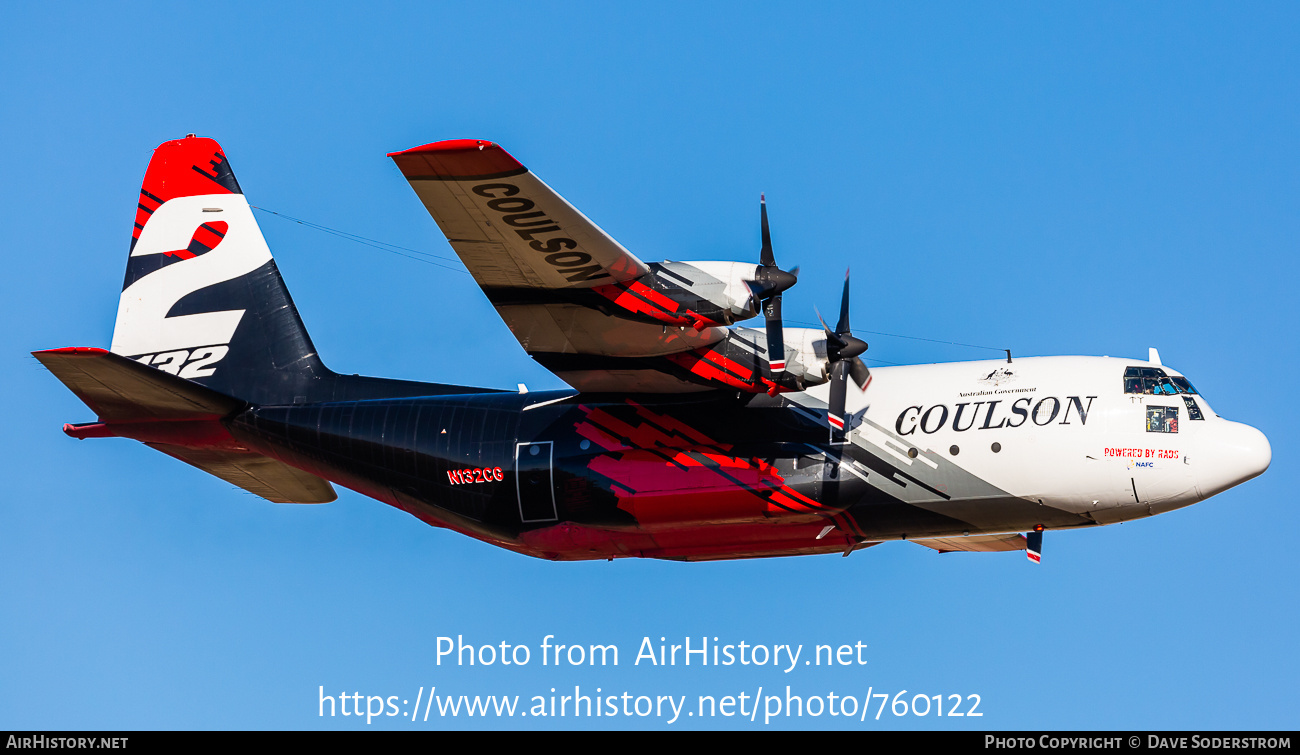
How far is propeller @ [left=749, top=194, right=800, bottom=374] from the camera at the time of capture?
16.3 metres

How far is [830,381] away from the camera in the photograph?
1727 cm

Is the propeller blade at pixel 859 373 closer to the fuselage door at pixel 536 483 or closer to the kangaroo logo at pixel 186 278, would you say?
the fuselage door at pixel 536 483

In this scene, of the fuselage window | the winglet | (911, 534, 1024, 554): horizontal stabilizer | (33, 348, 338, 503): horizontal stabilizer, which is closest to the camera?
the winglet

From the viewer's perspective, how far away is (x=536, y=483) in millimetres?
18203

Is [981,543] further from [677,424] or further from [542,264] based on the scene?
[542,264]

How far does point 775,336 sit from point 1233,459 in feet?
19.5

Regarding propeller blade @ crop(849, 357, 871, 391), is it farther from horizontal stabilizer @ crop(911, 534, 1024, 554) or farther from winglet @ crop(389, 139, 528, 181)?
winglet @ crop(389, 139, 528, 181)

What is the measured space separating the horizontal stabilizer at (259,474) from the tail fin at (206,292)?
3.36 ft

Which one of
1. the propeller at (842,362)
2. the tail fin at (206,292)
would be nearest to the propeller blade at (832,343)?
the propeller at (842,362)

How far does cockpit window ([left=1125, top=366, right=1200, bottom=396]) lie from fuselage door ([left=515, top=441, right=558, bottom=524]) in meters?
7.90

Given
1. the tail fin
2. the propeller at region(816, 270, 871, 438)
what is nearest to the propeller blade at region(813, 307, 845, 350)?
the propeller at region(816, 270, 871, 438)

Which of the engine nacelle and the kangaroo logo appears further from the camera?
the kangaroo logo

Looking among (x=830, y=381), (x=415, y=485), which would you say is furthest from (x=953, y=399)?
(x=415, y=485)

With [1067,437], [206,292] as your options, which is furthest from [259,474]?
[1067,437]
